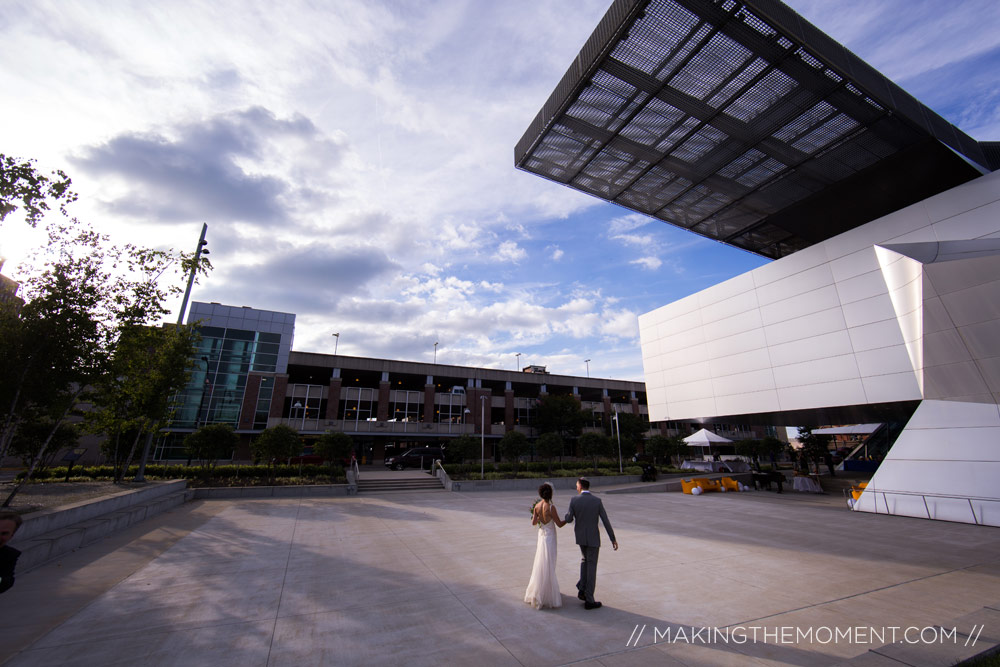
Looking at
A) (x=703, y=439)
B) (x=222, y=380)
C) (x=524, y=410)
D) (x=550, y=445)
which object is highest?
(x=222, y=380)

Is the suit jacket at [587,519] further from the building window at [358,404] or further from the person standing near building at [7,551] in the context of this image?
the building window at [358,404]

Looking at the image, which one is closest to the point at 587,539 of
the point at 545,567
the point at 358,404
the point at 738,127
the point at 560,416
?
the point at 545,567

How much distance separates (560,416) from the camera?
151ft

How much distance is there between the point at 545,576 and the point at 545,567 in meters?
0.11

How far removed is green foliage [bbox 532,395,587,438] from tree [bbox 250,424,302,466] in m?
29.1

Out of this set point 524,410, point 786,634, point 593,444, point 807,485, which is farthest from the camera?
point 524,410

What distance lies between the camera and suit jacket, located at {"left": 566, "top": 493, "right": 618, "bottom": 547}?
5816mm

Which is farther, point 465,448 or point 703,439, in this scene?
point 703,439

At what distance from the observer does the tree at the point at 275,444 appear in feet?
69.6

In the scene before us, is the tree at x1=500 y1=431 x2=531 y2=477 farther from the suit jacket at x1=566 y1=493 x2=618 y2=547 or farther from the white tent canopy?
the suit jacket at x1=566 y1=493 x2=618 y2=547

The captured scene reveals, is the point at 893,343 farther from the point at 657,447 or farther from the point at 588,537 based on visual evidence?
the point at 588,537

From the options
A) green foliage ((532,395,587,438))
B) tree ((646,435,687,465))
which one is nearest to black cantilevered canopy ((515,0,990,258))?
tree ((646,435,687,465))

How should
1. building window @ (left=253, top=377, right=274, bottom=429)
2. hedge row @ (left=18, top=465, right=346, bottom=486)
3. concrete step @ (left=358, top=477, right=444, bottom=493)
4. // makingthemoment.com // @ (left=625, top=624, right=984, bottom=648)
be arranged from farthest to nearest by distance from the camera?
building window @ (left=253, top=377, right=274, bottom=429), concrete step @ (left=358, top=477, right=444, bottom=493), hedge row @ (left=18, top=465, right=346, bottom=486), // makingthemoment.com // @ (left=625, top=624, right=984, bottom=648)

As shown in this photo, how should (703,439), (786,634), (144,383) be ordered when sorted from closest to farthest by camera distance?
1. (786,634)
2. (144,383)
3. (703,439)
